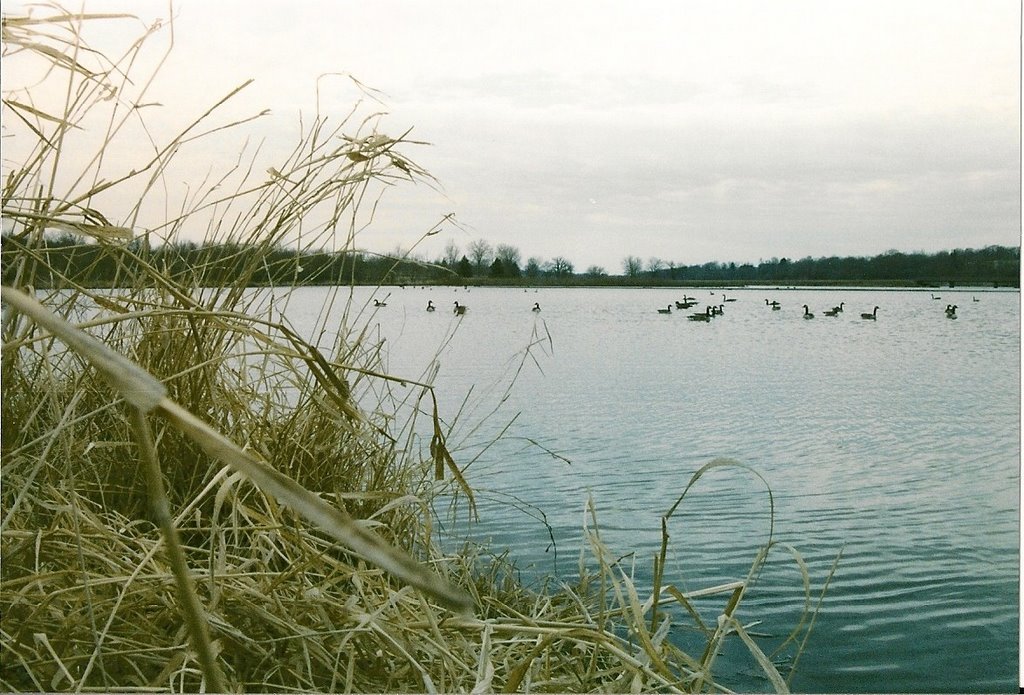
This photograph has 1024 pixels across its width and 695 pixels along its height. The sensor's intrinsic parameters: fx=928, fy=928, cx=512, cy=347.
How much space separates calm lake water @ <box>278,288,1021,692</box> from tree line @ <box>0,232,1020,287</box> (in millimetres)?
37

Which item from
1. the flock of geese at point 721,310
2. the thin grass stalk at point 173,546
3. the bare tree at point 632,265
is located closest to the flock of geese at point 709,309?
the flock of geese at point 721,310

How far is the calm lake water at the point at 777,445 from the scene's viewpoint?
178 centimetres

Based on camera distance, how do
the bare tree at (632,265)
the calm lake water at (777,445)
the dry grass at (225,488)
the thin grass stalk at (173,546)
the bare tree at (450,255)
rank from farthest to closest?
the bare tree at (632,265), the bare tree at (450,255), the calm lake water at (777,445), the dry grass at (225,488), the thin grass stalk at (173,546)

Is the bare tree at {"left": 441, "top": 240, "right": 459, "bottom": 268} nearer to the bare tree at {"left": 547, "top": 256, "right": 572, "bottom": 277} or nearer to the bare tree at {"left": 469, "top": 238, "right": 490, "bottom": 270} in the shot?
the bare tree at {"left": 469, "top": 238, "right": 490, "bottom": 270}

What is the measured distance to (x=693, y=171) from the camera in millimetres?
1965

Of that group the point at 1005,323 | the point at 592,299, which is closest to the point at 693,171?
the point at 592,299

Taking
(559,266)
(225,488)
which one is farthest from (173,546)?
(559,266)

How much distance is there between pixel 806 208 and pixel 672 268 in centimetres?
31

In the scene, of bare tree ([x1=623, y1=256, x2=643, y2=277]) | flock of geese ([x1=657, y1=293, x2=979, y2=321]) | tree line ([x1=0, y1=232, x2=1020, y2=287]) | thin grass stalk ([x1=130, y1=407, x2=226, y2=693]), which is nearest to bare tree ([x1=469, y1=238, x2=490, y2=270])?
tree line ([x1=0, y1=232, x2=1020, y2=287])

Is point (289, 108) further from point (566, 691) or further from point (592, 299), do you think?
point (566, 691)

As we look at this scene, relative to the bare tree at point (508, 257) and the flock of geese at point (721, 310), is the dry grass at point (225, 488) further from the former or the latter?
the flock of geese at point (721, 310)

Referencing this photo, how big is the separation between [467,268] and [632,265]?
38cm

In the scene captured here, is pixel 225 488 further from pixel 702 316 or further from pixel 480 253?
pixel 702 316

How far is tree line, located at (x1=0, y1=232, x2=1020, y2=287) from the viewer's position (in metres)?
1.68
